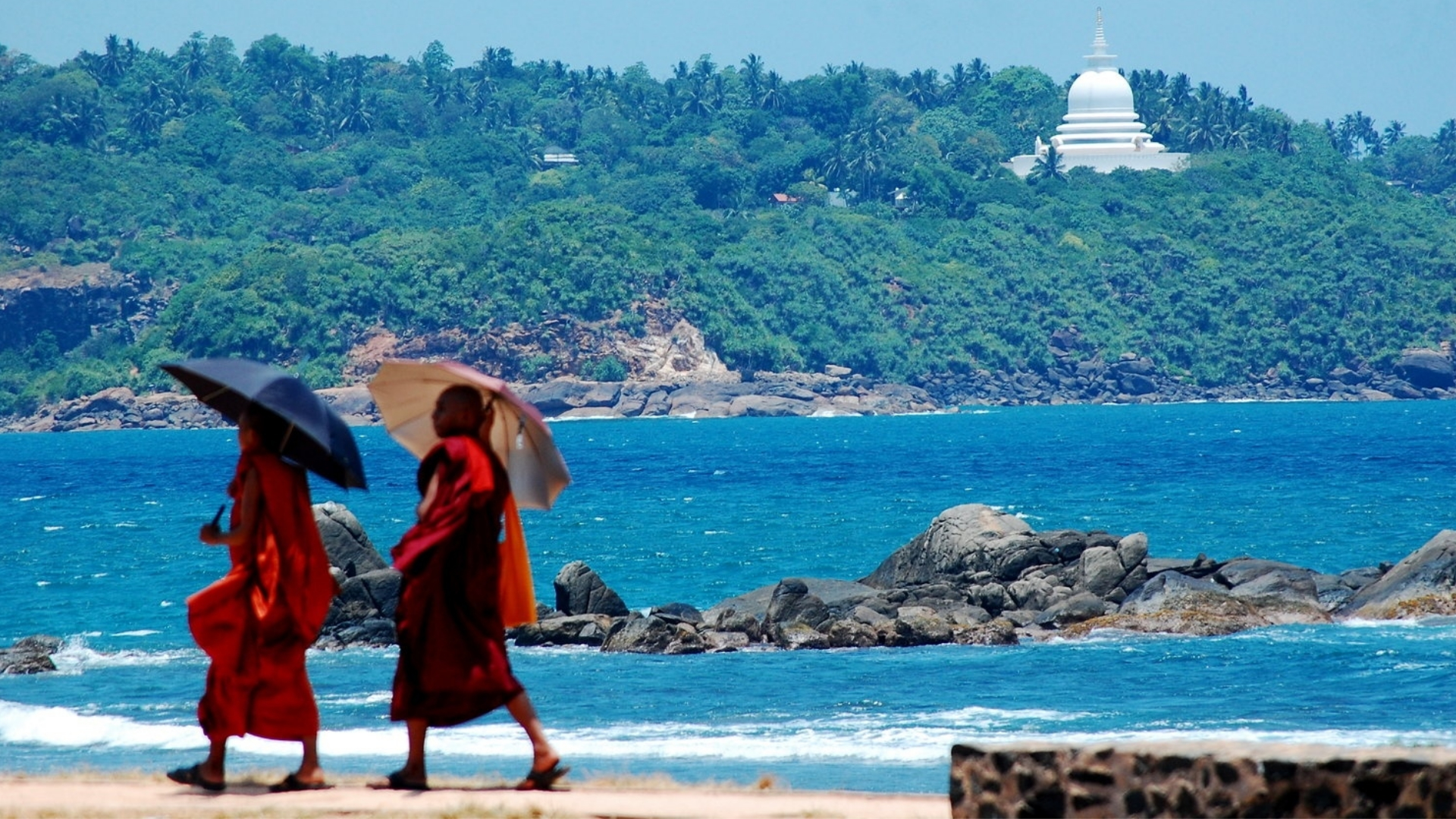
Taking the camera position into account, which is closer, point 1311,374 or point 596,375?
point 596,375

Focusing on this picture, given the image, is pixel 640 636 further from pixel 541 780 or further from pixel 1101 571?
pixel 541 780

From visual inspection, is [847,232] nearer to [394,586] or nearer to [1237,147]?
[1237,147]

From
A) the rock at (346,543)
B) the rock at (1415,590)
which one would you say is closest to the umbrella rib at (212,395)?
the rock at (346,543)

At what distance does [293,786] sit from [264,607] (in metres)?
0.75

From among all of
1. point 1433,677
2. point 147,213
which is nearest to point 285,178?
point 147,213

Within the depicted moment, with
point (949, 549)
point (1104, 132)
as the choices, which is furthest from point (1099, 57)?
point (949, 549)

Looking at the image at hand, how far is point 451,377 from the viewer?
27.3ft

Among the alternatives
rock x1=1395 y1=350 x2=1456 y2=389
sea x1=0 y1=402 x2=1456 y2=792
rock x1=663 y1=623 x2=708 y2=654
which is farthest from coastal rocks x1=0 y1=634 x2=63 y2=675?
rock x1=1395 y1=350 x2=1456 y2=389

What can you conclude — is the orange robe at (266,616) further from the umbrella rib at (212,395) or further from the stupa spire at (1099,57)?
the stupa spire at (1099,57)

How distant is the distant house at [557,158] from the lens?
14525 cm

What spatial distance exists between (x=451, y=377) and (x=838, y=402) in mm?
109116

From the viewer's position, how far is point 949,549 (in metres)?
27.3

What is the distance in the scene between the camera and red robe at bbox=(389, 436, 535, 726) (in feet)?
26.3

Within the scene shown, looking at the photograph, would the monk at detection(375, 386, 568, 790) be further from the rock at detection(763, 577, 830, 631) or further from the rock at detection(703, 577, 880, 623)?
the rock at detection(703, 577, 880, 623)
